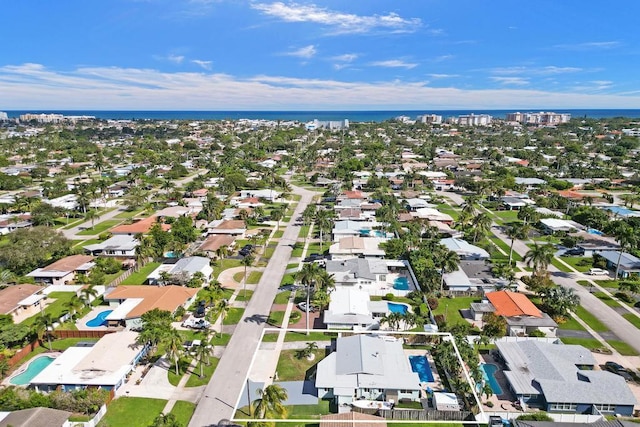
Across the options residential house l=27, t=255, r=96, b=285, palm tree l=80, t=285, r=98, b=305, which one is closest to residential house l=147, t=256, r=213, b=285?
palm tree l=80, t=285, r=98, b=305

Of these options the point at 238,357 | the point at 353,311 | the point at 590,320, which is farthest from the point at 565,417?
the point at 238,357

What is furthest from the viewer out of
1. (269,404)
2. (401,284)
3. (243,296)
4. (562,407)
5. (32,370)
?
(401,284)

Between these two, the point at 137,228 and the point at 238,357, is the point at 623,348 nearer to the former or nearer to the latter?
the point at 238,357

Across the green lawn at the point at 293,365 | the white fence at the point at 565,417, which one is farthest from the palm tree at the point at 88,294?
the white fence at the point at 565,417

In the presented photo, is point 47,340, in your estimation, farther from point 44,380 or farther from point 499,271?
point 499,271

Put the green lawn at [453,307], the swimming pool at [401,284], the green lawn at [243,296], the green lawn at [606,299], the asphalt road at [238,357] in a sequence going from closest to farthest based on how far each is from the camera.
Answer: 1. the asphalt road at [238,357]
2. the green lawn at [453,307]
3. the green lawn at [606,299]
4. the green lawn at [243,296]
5. the swimming pool at [401,284]

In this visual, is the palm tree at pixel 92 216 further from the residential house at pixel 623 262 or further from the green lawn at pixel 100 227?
the residential house at pixel 623 262
